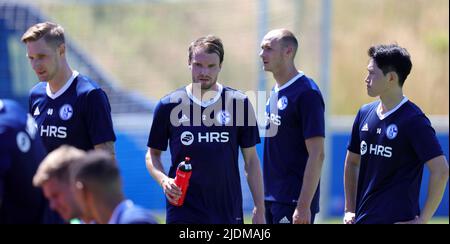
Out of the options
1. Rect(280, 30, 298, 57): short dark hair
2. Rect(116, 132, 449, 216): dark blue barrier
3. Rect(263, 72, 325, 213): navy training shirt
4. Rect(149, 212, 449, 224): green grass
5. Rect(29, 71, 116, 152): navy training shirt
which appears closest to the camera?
Rect(29, 71, 116, 152): navy training shirt

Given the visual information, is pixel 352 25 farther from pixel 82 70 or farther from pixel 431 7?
pixel 82 70

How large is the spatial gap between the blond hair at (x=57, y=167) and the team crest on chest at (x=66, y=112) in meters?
2.14

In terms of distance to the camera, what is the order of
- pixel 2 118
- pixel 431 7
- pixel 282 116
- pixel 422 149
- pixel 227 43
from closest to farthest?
pixel 2 118 < pixel 422 149 < pixel 282 116 < pixel 227 43 < pixel 431 7

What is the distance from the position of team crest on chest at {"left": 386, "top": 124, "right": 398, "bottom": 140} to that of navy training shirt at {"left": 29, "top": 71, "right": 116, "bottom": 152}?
2047mm

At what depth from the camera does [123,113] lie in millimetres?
14977

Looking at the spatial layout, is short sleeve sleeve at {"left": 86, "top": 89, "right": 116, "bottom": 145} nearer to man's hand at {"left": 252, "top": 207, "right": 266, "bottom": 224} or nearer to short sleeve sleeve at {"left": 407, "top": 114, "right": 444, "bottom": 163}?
man's hand at {"left": 252, "top": 207, "right": 266, "bottom": 224}

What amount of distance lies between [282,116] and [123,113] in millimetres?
7671

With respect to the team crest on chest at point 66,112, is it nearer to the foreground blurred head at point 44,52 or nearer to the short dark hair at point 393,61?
the foreground blurred head at point 44,52

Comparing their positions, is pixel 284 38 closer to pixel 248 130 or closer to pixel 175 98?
pixel 248 130

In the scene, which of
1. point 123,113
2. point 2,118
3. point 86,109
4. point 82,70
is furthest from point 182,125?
point 82,70

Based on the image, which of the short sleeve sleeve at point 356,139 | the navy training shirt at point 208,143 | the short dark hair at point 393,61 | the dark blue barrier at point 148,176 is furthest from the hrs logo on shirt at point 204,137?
the dark blue barrier at point 148,176

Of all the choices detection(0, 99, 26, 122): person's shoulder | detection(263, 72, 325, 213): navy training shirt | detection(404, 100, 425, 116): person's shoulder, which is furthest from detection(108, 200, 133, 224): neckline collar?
detection(263, 72, 325, 213): navy training shirt

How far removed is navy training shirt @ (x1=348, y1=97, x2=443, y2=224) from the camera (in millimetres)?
6738

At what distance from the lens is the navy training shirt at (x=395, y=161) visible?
6.74 metres
